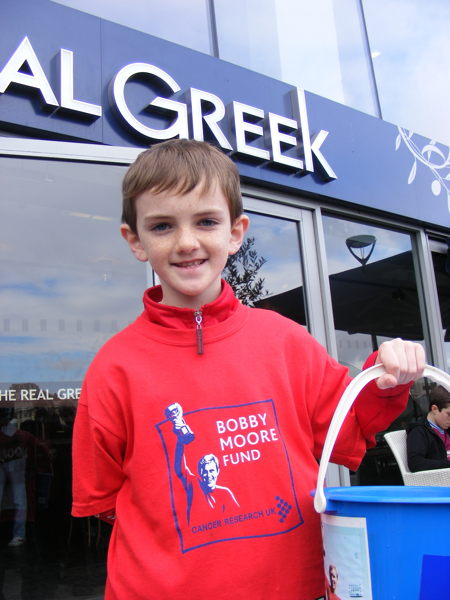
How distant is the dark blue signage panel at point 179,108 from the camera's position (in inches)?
118

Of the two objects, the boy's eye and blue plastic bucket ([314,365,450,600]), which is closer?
blue plastic bucket ([314,365,450,600])

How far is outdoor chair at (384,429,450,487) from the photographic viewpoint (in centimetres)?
331

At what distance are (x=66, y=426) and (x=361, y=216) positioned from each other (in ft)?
9.70

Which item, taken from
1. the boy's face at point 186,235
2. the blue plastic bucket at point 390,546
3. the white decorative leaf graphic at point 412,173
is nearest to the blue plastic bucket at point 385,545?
the blue plastic bucket at point 390,546

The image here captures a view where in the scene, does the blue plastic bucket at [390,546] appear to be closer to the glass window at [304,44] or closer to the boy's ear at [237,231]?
the boy's ear at [237,231]

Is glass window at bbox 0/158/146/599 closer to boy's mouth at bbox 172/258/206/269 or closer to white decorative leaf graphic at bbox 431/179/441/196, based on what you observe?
boy's mouth at bbox 172/258/206/269

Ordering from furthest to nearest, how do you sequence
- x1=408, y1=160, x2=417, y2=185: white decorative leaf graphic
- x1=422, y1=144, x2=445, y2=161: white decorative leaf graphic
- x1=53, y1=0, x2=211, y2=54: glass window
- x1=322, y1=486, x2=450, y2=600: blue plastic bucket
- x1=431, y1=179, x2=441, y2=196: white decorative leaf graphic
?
x1=422, y1=144, x2=445, y2=161: white decorative leaf graphic → x1=431, y1=179, x2=441, y2=196: white decorative leaf graphic → x1=408, y1=160, x2=417, y2=185: white decorative leaf graphic → x1=53, y1=0, x2=211, y2=54: glass window → x1=322, y1=486, x2=450, y2=600: blue plastic bucket

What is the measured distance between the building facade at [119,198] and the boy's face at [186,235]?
1.93 metres

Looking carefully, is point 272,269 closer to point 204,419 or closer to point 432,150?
point 432,150

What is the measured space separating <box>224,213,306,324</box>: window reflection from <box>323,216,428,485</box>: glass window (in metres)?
0.46

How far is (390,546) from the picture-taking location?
0.83 metres

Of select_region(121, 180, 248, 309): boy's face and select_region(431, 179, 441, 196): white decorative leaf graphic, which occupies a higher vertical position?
select_region(431, 179, 441, 196): white decorative leaf graphic

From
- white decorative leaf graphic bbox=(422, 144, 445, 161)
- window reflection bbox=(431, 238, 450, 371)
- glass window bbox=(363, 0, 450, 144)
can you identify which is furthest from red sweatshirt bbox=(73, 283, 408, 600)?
glass window bbox=(363, 0, 450, 144)

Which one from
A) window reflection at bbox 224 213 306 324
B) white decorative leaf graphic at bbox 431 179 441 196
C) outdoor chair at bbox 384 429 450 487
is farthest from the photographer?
white decorative leaf graphic at bbox 431 179 441 196
